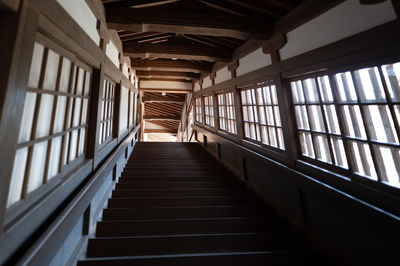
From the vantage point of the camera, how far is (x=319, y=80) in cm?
177

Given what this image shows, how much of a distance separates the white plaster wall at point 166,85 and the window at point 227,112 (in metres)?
2.75

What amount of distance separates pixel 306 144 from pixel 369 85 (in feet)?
2.70

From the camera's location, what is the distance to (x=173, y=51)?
3.32 m

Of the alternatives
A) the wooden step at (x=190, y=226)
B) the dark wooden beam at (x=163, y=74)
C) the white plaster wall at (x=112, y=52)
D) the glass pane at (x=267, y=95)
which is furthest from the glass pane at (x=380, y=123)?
the dark wooden beam at (x=163, y=74)

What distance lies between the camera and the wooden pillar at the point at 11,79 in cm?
77

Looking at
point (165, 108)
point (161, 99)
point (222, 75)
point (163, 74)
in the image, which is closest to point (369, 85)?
point (222, 75)

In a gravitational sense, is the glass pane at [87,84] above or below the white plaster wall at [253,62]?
below

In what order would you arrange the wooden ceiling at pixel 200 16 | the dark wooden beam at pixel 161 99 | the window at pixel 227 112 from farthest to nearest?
the dark wooden beam at pixel 161 99 → the window at pixel 227 112 → the wooden ceiling at pixel 200 16

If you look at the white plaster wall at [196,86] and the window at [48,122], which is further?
the white plaster wall at [196,86]

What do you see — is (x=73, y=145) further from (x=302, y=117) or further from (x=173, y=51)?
(x=173, y=51)

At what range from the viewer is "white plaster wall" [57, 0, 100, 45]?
1346 millimetres

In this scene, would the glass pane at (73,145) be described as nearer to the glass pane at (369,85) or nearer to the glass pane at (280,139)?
the glass pane at (280,139)

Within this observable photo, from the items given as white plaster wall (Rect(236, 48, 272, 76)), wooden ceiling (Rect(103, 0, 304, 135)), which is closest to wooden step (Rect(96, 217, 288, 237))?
white plaster wall (Rect(236, 48, 272, 76))

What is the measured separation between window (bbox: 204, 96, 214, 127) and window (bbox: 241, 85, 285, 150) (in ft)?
5.71
